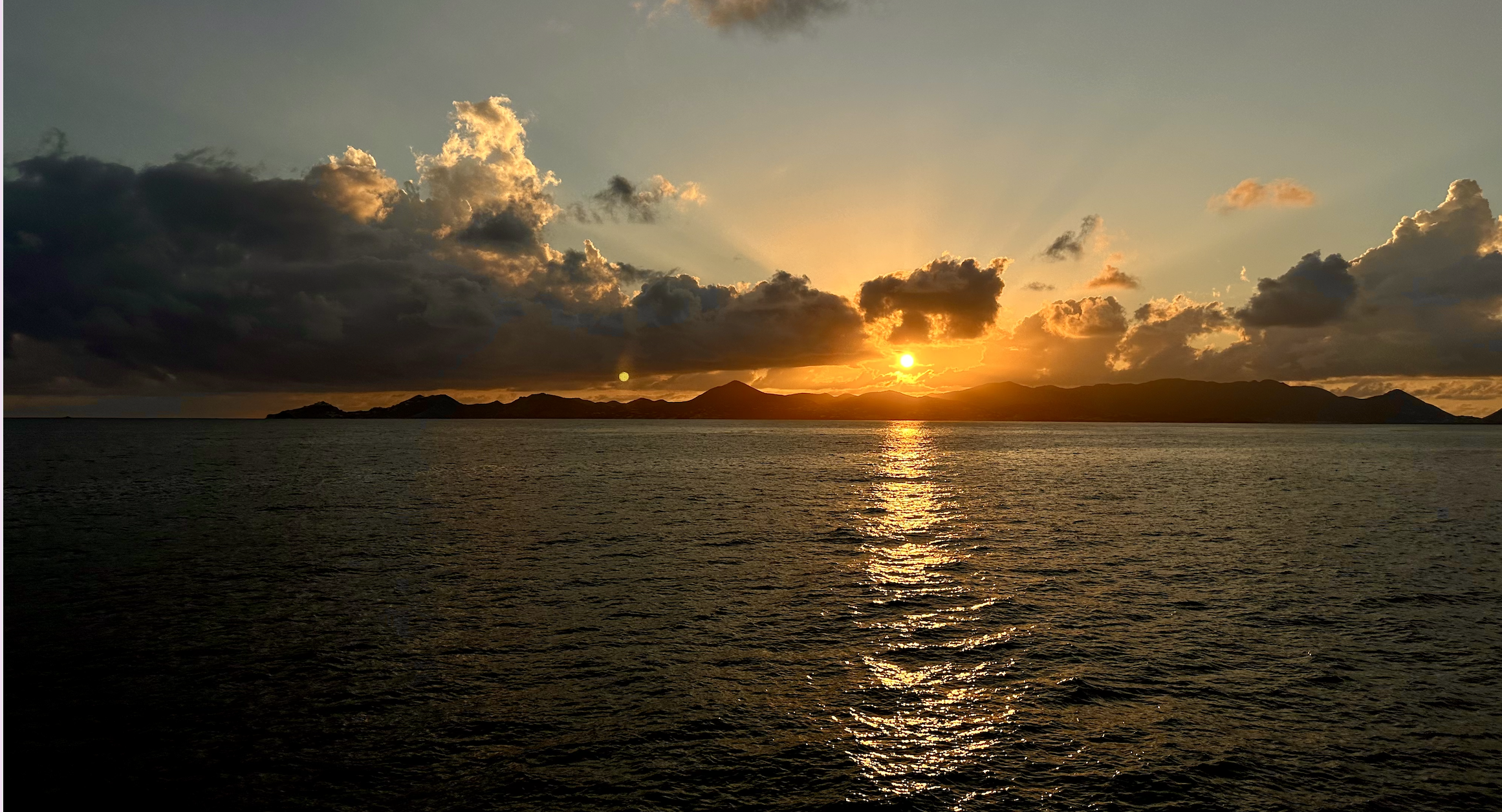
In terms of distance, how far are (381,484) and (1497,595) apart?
328ft

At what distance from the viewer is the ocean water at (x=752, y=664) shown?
66.3 feet

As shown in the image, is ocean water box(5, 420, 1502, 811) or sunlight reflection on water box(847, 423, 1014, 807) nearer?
ocean water box(5, 420, 1502, 811)

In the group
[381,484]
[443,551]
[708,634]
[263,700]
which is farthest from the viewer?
[381,484]

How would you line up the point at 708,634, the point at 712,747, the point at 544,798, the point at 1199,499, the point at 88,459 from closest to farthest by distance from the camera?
the point at 544,798, the point at 712,747, the point at 708,634, the point at 1199,499, the point at 88,459

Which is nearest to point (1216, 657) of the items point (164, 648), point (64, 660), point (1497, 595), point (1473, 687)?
point (1473, 687)

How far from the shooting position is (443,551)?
50.0 metres

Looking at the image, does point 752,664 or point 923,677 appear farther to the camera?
point 752,664

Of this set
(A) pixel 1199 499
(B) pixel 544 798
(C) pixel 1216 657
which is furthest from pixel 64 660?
(A) pixel 1199 499

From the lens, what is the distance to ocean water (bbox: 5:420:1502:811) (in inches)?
795

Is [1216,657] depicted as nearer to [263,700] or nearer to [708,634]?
[708,634]

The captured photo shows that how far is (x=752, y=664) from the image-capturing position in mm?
28109

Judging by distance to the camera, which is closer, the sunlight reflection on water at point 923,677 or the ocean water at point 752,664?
the ocean water at point 752,664

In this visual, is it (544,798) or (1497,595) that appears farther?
(1497,595)

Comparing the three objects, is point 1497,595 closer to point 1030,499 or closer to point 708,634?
point 708,634
